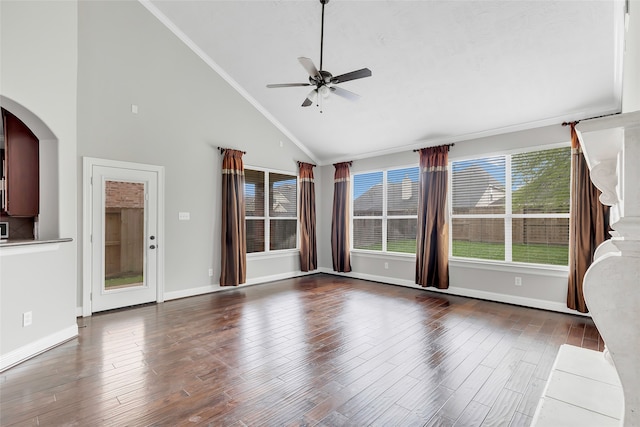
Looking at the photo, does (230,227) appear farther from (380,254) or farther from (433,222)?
(433,222)

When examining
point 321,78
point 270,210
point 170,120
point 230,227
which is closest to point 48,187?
point 170,120

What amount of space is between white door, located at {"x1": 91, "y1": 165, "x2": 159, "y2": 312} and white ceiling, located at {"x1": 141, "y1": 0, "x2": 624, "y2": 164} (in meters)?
2.46

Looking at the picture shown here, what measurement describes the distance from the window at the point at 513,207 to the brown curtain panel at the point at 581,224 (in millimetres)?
283

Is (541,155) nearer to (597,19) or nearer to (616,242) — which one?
(597,19)

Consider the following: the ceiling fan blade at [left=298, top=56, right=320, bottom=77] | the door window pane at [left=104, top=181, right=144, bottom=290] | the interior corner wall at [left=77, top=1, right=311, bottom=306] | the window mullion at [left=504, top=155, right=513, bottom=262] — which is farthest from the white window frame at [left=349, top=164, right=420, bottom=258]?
the door window pane at [left=104, top=181, right=144, bottom=290]

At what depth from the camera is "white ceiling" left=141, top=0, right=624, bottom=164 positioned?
3232 millimetres

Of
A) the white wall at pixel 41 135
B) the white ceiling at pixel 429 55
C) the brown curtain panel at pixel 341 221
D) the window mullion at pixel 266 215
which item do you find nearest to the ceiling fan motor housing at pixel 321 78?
the white ceiling at pixel 429 55

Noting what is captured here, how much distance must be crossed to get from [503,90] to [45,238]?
5.81 meters

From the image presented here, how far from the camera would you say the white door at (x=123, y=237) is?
4.20 meters

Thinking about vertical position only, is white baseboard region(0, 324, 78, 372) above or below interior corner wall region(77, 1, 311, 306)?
below

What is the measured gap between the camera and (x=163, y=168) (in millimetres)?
4801

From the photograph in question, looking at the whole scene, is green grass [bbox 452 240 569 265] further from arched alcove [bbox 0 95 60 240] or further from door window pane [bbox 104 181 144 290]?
arched alcove [bbox 0 95 60 240]

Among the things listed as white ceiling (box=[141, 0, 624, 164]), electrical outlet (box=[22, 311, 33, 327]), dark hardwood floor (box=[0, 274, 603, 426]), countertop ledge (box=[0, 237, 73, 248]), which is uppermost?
white ceiling (box=[141, 0, 624, 164])

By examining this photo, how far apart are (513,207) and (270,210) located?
4.45 metres
